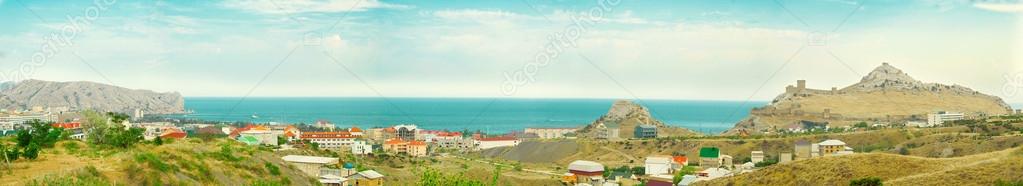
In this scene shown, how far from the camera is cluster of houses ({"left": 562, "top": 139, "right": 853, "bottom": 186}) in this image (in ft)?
76.9

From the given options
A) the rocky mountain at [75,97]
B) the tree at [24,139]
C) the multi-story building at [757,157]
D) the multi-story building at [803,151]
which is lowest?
the multi-story building at [757,157]

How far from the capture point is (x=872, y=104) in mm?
58938

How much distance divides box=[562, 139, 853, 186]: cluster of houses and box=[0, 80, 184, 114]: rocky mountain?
161ft

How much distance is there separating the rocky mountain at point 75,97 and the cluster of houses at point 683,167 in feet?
161

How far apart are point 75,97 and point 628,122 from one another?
46943mm

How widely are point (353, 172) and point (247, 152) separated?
4.32 meters

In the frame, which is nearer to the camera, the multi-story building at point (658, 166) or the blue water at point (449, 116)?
the multi-story building at point (658, 166)

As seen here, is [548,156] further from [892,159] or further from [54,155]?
[54,155]

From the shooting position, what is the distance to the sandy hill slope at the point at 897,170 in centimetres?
1374

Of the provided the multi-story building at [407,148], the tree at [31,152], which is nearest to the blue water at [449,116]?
the multi-story building at [407,148]

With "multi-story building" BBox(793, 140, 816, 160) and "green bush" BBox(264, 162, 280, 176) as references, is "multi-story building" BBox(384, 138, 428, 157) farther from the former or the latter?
"green bush" BBox(264, 162, 280, 176)

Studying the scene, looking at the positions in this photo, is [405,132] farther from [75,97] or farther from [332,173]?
[75,97]

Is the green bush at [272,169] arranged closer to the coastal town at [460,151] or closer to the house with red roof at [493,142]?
the coastal town at [460,151]

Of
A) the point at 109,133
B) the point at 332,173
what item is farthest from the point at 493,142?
the point at 109,133
